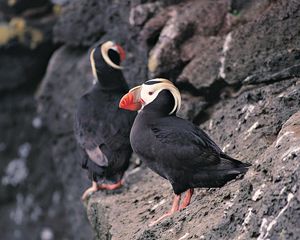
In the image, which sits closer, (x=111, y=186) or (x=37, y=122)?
(x=111, y=186)

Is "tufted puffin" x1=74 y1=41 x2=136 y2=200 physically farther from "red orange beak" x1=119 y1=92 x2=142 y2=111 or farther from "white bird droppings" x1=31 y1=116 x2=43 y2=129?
"white bird droppings" x1=31 y1=116 x2=43 y2=129

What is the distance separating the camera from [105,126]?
7.02 meters

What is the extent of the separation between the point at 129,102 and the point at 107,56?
192 cm

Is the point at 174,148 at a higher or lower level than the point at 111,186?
higher

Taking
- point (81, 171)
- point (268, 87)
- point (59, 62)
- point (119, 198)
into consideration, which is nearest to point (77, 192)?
point (81, 171)

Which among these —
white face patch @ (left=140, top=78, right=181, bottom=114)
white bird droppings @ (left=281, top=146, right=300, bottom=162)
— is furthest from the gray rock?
white bird droppings @ (left=281, top=146, right=300, bottom=162)

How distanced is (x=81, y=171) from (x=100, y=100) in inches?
80.0

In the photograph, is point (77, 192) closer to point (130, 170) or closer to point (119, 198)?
point (130, 170)

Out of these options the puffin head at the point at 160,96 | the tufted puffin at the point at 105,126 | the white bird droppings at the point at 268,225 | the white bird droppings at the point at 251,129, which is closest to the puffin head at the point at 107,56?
the tufted puffin at the point at 105,126

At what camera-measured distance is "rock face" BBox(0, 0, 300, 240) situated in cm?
470

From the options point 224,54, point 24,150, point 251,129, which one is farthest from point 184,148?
point 24,150

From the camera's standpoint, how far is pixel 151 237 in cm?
519

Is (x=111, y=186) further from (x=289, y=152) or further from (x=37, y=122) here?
(x=37, y=122)

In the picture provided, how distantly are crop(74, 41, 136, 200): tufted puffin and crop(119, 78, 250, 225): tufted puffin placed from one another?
4.22 feet
